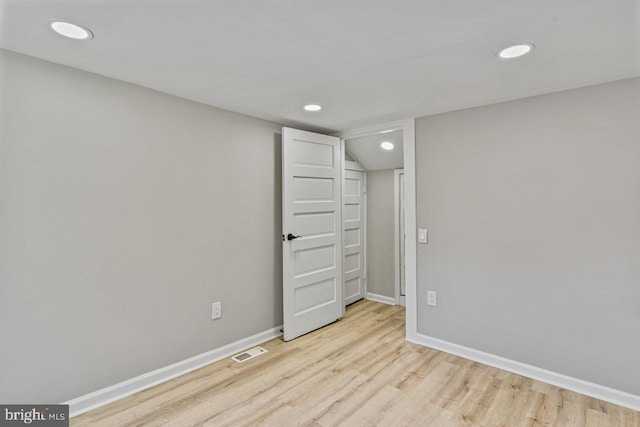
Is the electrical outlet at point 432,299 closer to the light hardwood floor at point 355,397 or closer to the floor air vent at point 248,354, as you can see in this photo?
the light hardwood floor at point 355,397

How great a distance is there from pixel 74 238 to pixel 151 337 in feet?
2.83

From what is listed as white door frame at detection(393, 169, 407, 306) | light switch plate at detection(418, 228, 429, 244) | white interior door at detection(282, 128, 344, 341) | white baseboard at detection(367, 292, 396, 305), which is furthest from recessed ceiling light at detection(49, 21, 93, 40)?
white baseboard at detection(367, 292, 396, 305)

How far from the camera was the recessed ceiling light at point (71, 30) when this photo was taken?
4.86ft

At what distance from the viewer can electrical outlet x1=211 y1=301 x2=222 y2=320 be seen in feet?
8.71

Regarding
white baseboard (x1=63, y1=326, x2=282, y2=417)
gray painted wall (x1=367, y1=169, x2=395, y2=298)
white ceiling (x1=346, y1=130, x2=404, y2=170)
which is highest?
white ceiling (x1=346, y1=130, x2=404, y2=170)

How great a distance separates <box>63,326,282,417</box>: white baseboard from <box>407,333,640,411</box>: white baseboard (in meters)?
1.58

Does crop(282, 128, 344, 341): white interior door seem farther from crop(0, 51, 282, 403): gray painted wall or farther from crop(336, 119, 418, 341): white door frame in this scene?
crop(336, 119, 418, 341): white door frame

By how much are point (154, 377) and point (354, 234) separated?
9.04 feet

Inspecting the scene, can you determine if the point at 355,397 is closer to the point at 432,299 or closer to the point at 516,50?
the point at 432,299

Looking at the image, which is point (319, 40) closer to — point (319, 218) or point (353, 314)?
point (319, 218)

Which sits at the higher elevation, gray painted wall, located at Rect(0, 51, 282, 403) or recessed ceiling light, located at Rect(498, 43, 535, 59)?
recessed ceiling light, located at Rect(498, 43, 535, 59)

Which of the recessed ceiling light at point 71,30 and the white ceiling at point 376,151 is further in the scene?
the white ceiling at point 376,151

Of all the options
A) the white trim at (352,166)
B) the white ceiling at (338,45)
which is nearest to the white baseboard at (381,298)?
the white trim at (352,166)

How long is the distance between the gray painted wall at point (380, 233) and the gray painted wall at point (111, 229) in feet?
6.42
